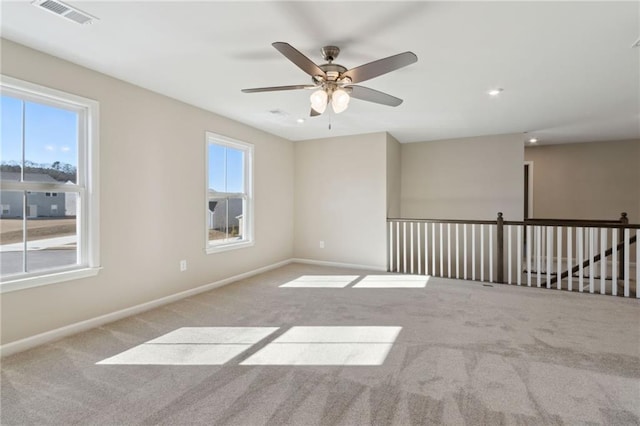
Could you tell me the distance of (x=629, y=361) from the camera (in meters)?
2.28

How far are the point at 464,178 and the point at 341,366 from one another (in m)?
4.81

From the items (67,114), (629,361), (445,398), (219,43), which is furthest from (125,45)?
(629,361)

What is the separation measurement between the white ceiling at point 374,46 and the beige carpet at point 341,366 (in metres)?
2.38

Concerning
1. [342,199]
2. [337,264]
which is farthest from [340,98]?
[337,264]

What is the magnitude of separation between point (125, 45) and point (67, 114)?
929mm

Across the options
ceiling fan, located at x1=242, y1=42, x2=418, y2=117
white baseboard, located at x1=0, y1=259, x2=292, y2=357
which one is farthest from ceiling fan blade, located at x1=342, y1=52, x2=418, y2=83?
white baseboard, located at x1=0, y1=259, x2=292, y2=357

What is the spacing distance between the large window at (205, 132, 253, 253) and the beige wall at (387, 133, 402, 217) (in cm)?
239

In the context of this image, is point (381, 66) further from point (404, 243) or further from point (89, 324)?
point (404, 243)

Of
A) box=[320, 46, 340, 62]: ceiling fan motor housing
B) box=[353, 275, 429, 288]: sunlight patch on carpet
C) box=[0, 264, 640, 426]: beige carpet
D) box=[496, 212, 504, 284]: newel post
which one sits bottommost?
box=[0, 264, 640, 426]: beige carpet

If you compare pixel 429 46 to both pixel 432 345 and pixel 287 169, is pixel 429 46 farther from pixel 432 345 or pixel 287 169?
pixel 287 169

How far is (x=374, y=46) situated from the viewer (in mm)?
2473

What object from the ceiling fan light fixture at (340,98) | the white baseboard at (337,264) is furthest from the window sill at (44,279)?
the white baseboard at (337,264)

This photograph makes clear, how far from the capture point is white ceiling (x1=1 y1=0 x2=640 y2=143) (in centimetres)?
203

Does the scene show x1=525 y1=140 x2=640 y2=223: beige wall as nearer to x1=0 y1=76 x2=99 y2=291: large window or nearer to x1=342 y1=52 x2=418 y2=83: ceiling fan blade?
x1=342 y1=52 x2=418 y2=83: ceiling fan blade
